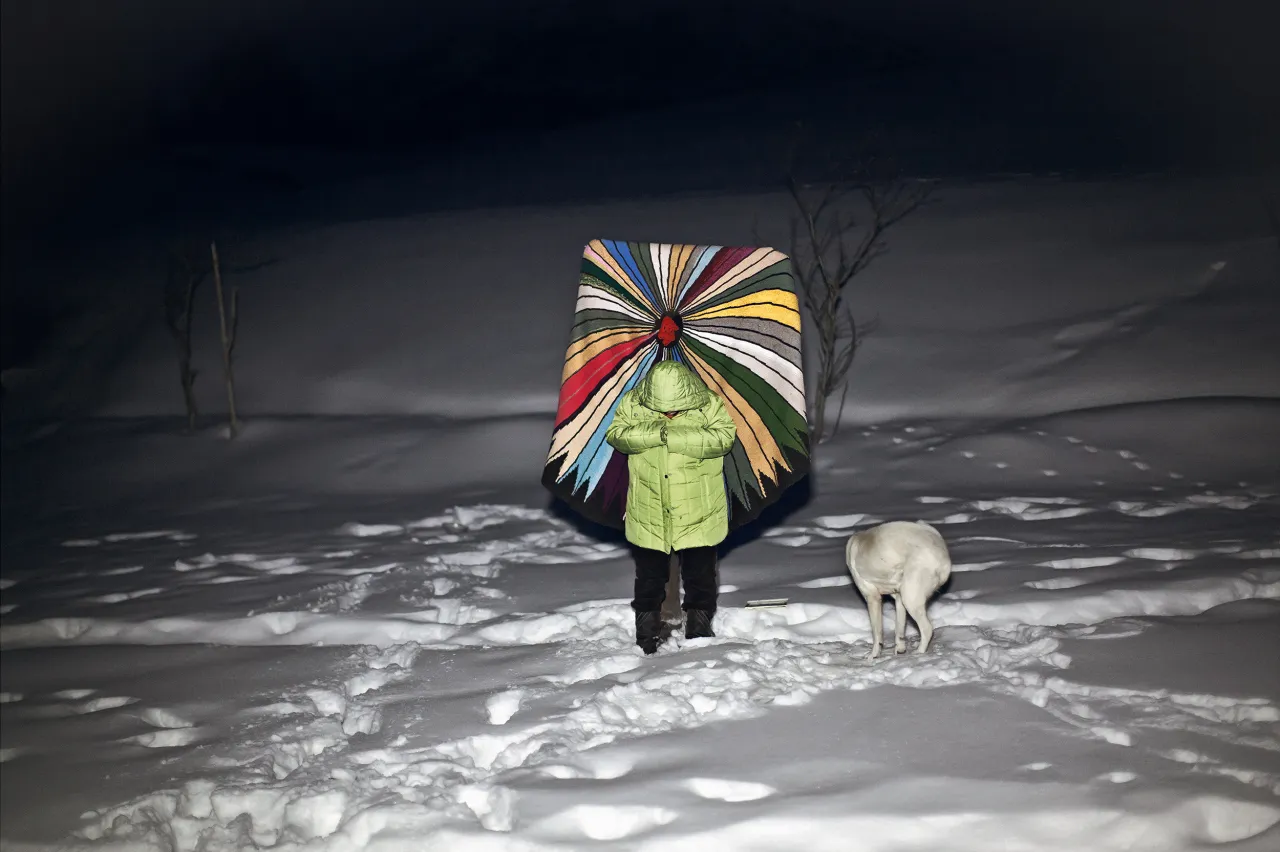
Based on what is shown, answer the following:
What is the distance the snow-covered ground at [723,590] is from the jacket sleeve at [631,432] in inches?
36.5

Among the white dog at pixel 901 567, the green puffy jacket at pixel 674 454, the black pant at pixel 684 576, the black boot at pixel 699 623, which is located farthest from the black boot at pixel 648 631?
the white dog at pixel 901 567

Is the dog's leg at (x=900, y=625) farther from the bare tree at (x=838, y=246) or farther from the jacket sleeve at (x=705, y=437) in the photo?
the bare tree at (x=838, y=246)

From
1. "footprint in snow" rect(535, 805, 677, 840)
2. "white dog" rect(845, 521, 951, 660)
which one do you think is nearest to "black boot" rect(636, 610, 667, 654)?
"white dog" rect(845, 521, 951, 660)

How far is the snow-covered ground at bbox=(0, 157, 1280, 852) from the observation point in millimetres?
3170

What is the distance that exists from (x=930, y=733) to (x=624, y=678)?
4.10 ft

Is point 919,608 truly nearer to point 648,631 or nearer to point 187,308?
point 648,631

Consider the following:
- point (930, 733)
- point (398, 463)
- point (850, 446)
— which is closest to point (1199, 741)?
point (930, 733)

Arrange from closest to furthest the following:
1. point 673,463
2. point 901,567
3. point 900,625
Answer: point 901,567, point 900,625, point 673,463

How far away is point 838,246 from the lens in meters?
10.5

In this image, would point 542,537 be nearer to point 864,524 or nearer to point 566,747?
point 864,524

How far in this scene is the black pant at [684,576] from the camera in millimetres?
4207

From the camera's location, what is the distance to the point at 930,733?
3.37 metres

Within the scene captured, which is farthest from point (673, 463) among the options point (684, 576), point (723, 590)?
point (723, 590)

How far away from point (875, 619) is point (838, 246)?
23.5ft
